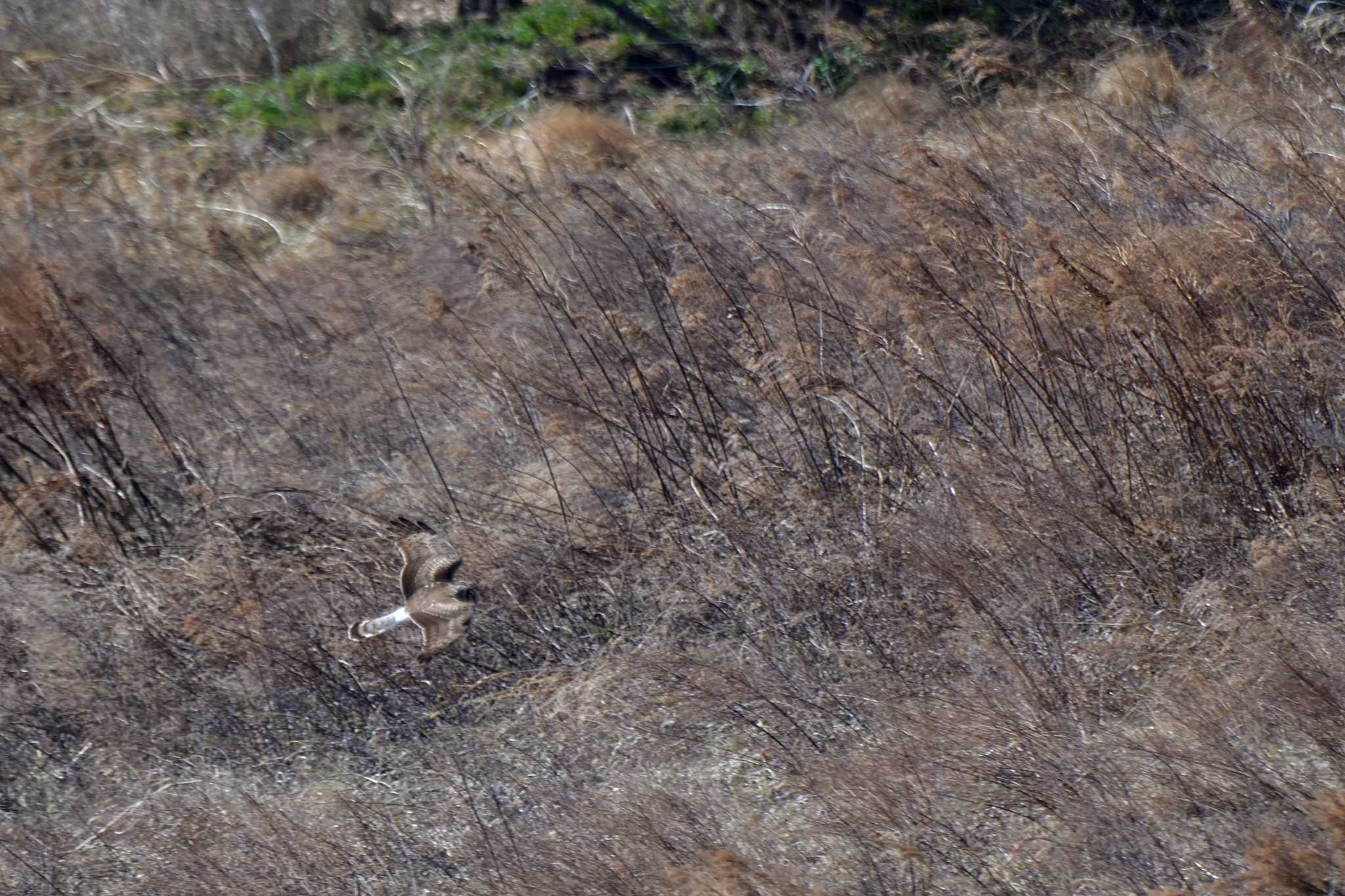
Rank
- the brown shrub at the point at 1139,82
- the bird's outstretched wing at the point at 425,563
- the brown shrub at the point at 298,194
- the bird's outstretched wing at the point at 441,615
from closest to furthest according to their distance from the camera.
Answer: the bird's outstretched wing at the point at 441,615 < the bird's outstretched wing at the point at 425,563 < the brown shrub at the point at 1139,82 < the brown shrub at the point at 298,194

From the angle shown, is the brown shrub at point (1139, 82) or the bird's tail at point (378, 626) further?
the brown shrub at point (1139, 82)

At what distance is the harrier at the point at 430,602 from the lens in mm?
5031

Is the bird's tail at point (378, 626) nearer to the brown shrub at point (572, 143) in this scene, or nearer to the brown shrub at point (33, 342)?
the brown shrub at point (33, 342)

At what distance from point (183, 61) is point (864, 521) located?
831 centimetres

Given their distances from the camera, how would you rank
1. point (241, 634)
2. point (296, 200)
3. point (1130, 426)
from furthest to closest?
point (296, 200)
point (241, 634)
point (1130, 426)

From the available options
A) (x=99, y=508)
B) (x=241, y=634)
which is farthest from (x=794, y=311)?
(x=99, y=508)

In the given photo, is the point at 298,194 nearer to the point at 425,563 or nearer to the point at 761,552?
the point at 425,563

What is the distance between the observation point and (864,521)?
5004 mm

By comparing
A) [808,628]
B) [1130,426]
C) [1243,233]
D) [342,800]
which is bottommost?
[342,800]

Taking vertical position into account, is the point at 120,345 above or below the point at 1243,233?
below

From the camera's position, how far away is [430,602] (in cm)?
512

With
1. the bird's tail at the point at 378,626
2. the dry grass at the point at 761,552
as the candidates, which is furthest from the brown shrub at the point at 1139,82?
the bird's tail at the point at 378,626

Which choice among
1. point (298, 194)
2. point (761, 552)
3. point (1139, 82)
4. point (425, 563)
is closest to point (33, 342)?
point (425, 563)

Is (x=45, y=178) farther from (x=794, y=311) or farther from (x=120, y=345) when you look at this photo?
(x=794, y=311)
